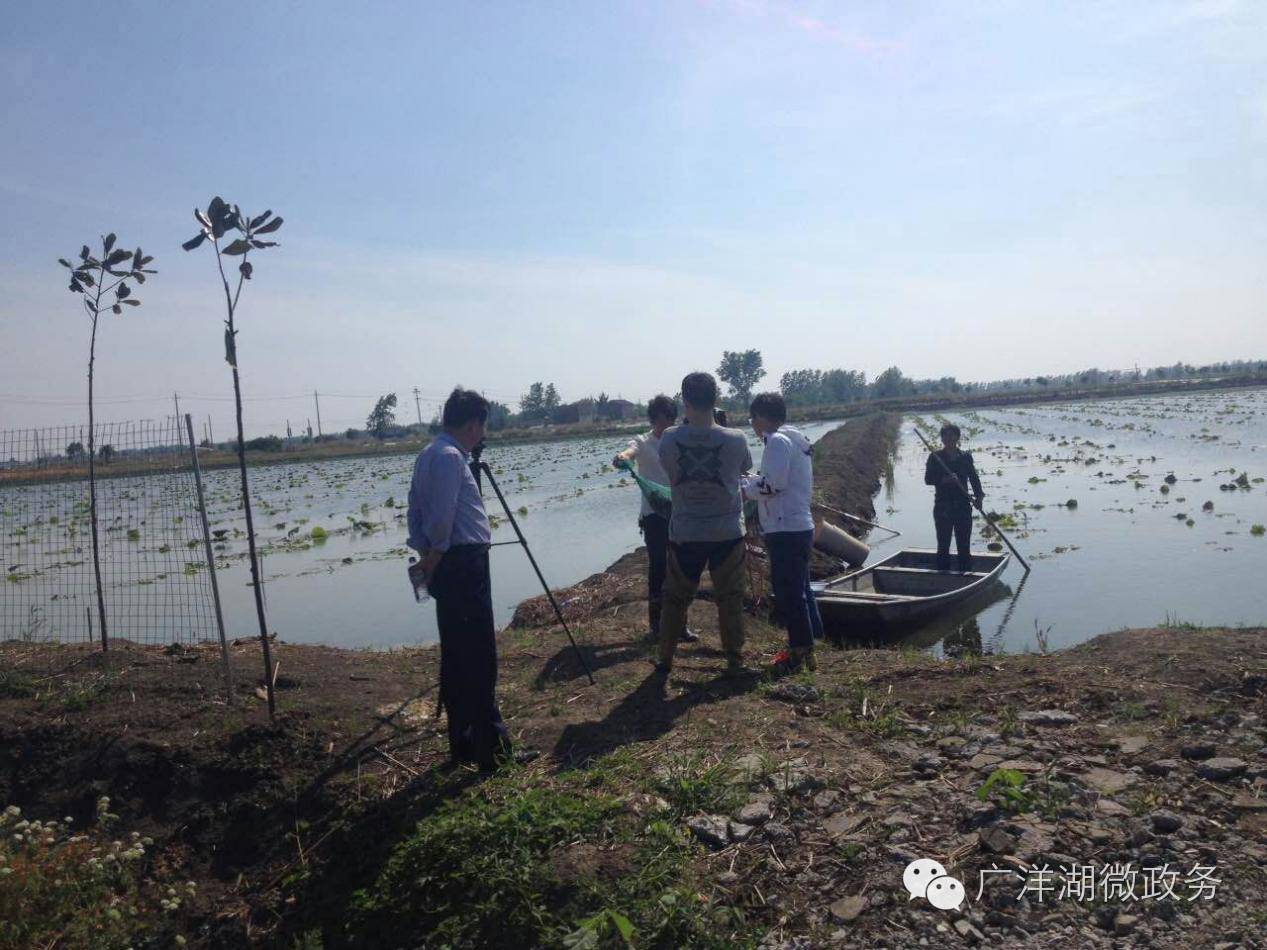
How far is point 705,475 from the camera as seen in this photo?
17.5 ft

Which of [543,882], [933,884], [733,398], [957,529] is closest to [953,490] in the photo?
[957,529]

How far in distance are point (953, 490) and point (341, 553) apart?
12683mm

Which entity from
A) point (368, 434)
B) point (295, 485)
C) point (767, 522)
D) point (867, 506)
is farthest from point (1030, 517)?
point (368, 434)

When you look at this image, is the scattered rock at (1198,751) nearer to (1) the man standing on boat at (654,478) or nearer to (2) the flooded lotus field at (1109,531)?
(2) the flooded lotus field at (1109,531)

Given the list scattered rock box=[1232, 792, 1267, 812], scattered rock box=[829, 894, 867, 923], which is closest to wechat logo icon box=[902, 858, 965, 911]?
scattered rock box=[829, 894, 867, 923]

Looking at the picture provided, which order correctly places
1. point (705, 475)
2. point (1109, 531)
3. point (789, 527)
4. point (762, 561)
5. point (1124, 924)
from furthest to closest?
point (1109, 531) < point (762, 561) < point (789, 527) < point (705, 475) < point (1124, 924)

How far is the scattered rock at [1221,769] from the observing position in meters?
3.54

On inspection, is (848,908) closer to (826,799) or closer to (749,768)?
(826,799)

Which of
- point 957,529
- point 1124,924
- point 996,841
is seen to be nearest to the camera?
point 1124,924

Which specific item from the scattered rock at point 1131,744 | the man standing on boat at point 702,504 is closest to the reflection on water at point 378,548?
the man standing on boat at point 702,504

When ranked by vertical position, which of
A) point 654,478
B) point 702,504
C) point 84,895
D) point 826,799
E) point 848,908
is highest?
point 654,478

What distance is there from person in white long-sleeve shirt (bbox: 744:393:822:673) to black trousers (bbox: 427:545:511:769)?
2151mm

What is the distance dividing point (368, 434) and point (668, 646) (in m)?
95.5

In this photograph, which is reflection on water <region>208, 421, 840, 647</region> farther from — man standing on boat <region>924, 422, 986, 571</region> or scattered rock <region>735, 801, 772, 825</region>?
man standing on boat <region>924, 422, 986, 571</region>
